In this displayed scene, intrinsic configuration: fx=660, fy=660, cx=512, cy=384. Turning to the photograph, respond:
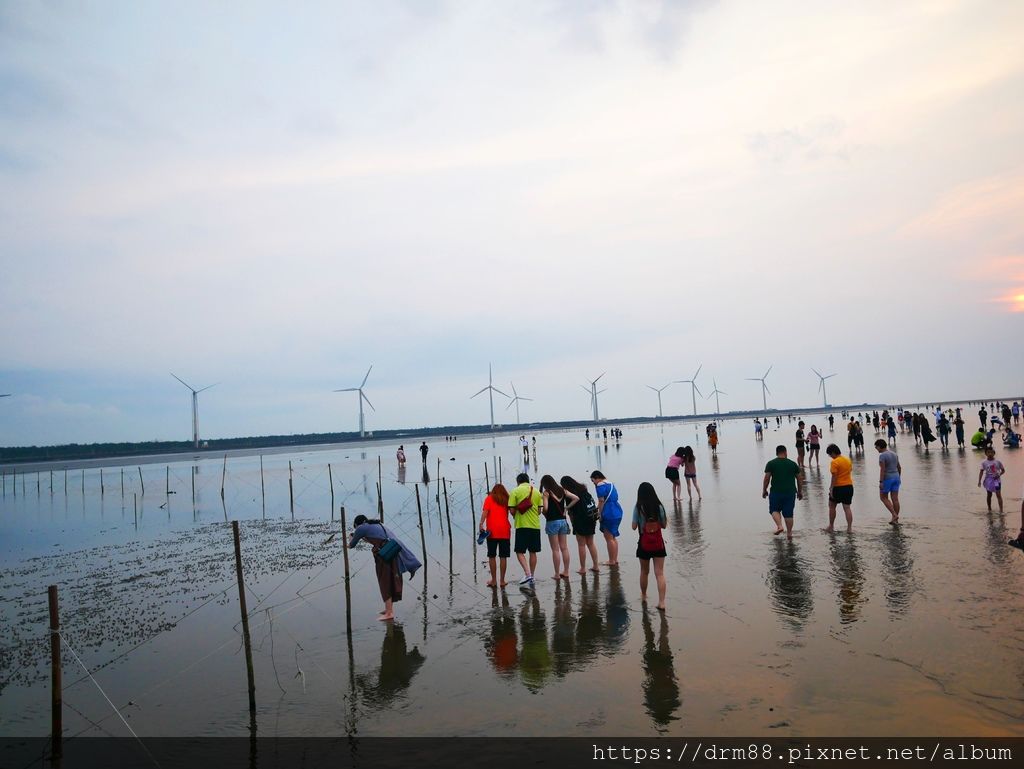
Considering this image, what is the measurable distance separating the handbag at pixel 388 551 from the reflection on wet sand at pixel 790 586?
6.15 meters

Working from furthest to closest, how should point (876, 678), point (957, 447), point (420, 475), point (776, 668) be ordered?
point (420, 475), point (957, 447), point (776, 668), point (876, 678)

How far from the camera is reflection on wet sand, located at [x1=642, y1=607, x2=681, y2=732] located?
7.02 m

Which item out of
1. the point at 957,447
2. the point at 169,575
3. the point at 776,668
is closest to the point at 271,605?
the point at 169,575

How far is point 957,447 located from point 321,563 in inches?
1445

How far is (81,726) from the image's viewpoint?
827cm

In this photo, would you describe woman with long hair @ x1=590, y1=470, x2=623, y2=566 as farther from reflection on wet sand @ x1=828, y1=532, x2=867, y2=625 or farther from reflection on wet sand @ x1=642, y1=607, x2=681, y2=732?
reflection on wet sand @ x1=828, y1=532, x2=867, y2=625

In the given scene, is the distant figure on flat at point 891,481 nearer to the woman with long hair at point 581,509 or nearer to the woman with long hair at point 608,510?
the woman with long hair at point 608,510

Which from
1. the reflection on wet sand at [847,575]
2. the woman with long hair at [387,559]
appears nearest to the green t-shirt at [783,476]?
the reflection on wet sand at [847,575]

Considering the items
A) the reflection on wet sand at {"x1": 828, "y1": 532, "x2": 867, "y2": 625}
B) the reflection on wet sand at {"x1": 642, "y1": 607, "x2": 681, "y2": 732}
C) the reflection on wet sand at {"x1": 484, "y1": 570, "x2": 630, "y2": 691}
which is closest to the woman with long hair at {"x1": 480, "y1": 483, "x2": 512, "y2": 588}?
the reflection on wet sand at {"x1": 484, "y1": 570, "x2": 630, "y2": 691}

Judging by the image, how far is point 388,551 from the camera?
11234 mm

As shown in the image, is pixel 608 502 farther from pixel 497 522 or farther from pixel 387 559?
pixel 387 559

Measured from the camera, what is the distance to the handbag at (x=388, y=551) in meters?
11.2

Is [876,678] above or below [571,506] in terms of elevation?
below
